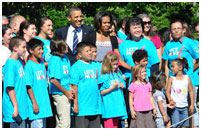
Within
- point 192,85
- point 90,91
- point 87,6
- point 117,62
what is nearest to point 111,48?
point 117,62

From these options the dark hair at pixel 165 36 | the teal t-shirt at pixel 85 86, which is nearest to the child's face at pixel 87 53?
the teal t-shirt at pixel 85 86

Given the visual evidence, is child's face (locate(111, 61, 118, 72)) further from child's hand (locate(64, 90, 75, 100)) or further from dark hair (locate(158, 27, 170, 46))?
dark hair (locate(158, 27, 170, 46))

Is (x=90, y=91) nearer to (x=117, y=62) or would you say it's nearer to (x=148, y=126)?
(x=117, y=62)

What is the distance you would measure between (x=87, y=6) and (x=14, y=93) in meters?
13.2

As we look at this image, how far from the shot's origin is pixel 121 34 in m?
8.89

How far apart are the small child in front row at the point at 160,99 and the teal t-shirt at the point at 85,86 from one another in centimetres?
121

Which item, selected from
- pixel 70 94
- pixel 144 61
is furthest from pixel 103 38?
pixel 70 94

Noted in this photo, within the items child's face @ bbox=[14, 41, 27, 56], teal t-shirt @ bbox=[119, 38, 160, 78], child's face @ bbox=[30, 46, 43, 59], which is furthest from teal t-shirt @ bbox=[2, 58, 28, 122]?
teal t-shirt @ bbox=[119, 38, 160, 78]

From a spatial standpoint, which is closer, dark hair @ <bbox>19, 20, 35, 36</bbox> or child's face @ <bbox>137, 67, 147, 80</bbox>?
child's face @ <bbox>137, 67, 147, 80</bbox>

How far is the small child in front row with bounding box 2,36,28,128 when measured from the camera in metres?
6.36

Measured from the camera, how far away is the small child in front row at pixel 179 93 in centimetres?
781

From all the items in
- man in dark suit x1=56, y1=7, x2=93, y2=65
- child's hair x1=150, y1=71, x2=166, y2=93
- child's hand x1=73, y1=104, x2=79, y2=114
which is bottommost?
child's hand x1=73, y1=104, x2=79, y2=114

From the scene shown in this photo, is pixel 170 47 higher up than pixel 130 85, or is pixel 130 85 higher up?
pixel 170 47

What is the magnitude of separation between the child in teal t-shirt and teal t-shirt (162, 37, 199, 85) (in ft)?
6.59
